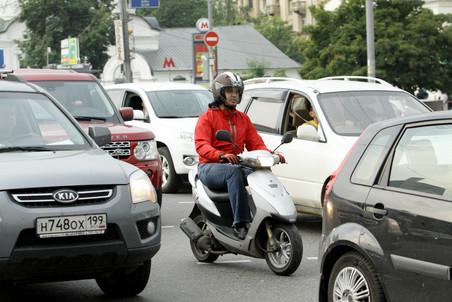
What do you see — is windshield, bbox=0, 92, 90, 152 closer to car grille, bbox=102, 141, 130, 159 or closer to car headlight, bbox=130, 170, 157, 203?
car headlight, bbox=130, 170, 157, 203

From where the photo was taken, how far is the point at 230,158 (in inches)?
370

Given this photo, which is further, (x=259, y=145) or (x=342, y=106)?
(x=342, y=106)

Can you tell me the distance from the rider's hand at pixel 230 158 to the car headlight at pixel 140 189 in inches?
55.9

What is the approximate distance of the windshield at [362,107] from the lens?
12117mm

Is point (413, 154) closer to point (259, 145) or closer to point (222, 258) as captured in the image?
point (259, 145)

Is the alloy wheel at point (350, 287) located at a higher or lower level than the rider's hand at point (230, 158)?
lower

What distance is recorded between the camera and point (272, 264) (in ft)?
31.3

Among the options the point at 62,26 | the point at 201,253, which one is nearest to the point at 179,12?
the point at 62,26

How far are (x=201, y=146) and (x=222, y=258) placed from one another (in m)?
1.46

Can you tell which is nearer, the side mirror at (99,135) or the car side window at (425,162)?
the car side window at (425,162)

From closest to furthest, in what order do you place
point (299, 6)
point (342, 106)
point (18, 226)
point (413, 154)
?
point (413, 154) < point (18, 226) < point (342, 106) < point (299, 6)

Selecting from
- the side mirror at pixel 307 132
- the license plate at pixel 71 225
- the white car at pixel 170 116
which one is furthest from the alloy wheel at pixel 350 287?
the white car at pixel 170 116

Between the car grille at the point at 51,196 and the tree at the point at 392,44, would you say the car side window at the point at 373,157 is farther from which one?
the tree at the point at 392,44

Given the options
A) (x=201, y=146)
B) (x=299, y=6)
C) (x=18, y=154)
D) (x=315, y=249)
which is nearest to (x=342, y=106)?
(x=315, y=249)
